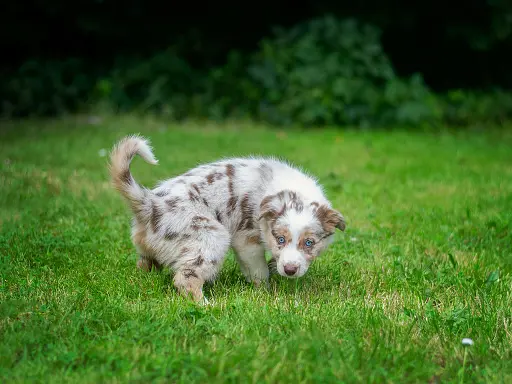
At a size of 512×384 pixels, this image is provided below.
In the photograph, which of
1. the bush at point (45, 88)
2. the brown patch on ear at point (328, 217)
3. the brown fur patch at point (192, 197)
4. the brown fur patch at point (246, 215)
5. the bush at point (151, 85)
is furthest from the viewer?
the bush at point (151, 85)

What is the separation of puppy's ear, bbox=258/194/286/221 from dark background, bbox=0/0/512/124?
35.3 ft

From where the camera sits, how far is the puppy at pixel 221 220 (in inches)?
171

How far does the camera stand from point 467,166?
30.9 ft

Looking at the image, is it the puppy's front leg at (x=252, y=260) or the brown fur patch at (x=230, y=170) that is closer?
the puppy's front leg at (x=252, y=260)

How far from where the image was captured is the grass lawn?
10.4 feet

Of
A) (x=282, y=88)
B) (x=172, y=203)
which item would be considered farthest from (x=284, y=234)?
(x=282, y=88)

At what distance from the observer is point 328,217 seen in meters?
4.46

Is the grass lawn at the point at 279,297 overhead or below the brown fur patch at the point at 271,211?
below

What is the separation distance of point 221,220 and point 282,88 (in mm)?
9475

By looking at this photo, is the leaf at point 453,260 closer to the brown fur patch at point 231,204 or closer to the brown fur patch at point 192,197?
the brown fur patch at point 231,204

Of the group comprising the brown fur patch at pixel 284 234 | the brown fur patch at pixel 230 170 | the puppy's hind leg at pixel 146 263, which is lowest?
the puppy's hind leg at pixel 146 263

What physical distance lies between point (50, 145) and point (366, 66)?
265 inches

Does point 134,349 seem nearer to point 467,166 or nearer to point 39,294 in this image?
point 39,294

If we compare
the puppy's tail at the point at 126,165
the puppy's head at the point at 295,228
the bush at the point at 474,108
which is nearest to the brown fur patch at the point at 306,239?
the puppy's head at the point at 295,228
